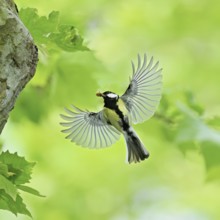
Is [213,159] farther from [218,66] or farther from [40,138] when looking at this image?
[218,66]

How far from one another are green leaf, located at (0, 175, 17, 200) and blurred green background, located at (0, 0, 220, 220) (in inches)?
58.3

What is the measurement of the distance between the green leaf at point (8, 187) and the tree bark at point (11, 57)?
0.07 meters

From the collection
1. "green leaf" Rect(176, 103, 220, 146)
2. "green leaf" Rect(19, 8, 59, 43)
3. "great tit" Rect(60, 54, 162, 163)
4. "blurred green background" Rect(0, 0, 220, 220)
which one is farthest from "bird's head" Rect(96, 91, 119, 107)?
"blurred green background" Rect(0, 0, 220, 220)

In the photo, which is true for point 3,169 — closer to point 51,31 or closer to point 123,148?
point 51,31

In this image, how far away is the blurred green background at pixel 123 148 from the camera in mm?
2969

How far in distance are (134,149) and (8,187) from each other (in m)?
0.18

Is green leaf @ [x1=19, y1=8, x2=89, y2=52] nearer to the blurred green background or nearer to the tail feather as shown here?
the tail feather

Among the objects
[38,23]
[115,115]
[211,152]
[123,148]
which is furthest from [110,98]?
[123,148]

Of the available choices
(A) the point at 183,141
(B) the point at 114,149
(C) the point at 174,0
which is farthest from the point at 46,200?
(A) the point at 183,141

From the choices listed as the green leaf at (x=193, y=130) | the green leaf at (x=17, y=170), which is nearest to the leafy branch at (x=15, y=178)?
the green leaf at (x=17, y=170)

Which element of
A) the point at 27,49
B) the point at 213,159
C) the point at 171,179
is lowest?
the point at 27,49

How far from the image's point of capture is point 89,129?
3.02 ft

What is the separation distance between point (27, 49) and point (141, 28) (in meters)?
2.59

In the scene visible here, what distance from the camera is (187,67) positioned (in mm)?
3658
